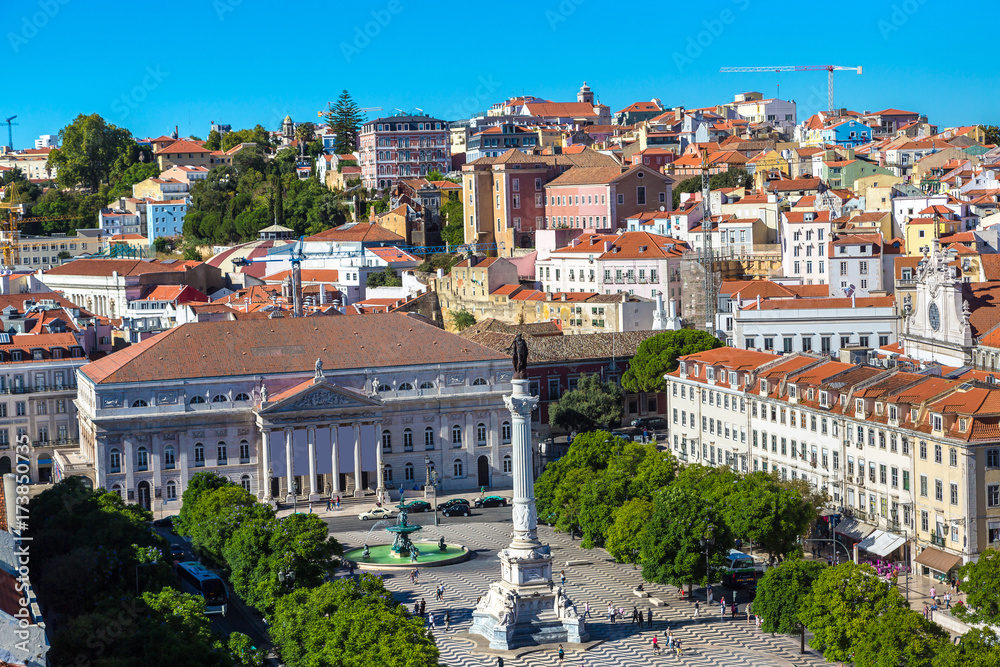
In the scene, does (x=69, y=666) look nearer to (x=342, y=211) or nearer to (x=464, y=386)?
(x=464, y=386)

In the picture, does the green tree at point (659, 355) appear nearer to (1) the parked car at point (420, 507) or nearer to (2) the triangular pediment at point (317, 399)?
(2) the triangular pediment at point (317, 399)

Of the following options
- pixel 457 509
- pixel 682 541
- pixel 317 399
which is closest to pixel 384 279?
pixel 317 399

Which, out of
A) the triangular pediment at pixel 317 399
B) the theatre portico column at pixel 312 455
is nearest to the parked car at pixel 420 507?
the theatre portico column at pixel 312 455

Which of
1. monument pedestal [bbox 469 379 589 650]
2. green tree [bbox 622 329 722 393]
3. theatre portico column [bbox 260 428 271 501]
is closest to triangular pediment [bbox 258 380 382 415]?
theatre portico column [bbox 260 428 271 501]

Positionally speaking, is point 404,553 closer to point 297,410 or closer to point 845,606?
point 297,410

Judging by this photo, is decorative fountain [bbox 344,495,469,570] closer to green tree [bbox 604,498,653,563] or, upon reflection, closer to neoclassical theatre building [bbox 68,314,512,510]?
green tree [bbox 604,498,653,563]

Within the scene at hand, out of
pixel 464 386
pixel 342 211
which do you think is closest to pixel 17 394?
pixel 464 386
